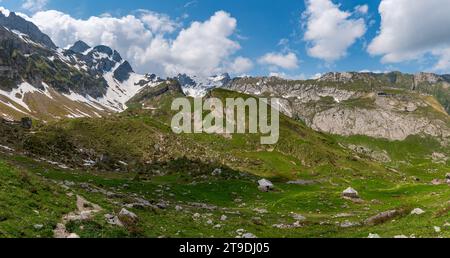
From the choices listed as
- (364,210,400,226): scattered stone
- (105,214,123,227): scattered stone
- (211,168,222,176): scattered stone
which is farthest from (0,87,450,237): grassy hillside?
(211,168,222,176): scattered stone

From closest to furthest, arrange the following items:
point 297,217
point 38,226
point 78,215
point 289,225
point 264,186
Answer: point 38,226, point 78,215, point 289,225, point 297,217, point 264,186

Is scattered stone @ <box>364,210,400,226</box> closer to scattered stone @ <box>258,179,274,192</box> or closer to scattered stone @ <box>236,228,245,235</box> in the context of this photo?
scattered stone @ <box>236,228,245,235</box>

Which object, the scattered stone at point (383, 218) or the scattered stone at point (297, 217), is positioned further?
the scattered stone at point (297, 217)

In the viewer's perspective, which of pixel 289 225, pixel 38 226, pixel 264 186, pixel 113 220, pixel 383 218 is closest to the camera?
pixel 38 226

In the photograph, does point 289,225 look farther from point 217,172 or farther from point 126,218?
point 217,172

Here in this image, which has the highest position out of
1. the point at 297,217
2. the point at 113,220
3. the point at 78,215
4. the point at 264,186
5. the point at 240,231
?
the point at 78,215

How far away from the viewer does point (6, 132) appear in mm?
91875

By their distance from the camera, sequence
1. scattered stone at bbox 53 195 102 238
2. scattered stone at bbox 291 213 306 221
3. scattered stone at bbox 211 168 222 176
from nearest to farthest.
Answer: scattered stone at bbox 53 195 102 238, scattered stone at bbox 291 213 306 221, scattered stone at bbox 211 168 222 176

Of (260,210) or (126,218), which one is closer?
(126,218)

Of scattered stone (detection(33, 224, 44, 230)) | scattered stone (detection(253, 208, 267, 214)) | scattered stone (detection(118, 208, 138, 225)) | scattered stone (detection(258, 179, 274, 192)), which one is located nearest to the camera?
scattered stone (detection(33, 224, 44, 230))

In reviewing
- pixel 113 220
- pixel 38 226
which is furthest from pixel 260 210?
pixel 38 226

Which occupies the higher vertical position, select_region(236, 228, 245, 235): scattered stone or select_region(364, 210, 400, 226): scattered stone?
select_region(364, 210, 400, 226): scattered stone

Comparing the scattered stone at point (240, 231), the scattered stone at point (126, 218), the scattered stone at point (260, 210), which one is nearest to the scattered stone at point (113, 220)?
the scattered stone at point (126, 218)

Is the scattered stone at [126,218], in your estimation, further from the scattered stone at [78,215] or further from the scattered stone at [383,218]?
the scattered stone at [383,218]
